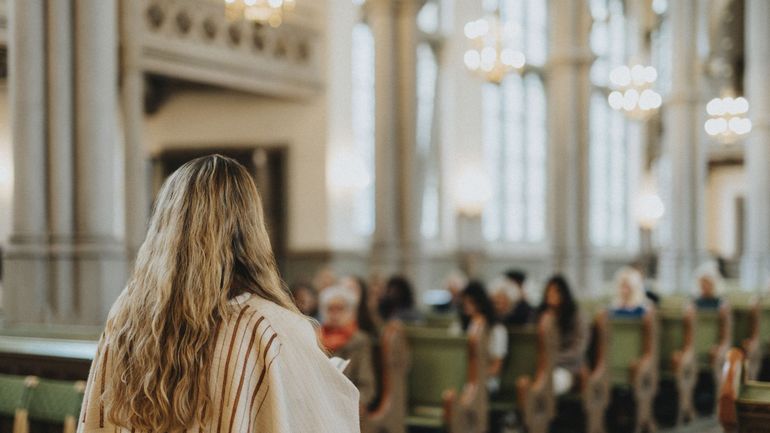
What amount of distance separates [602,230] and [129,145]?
43.3 ft

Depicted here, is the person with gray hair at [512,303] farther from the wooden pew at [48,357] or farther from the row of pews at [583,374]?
the wooden pew at [48,357]

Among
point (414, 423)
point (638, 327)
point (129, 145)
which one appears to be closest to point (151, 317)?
point (414, 423)

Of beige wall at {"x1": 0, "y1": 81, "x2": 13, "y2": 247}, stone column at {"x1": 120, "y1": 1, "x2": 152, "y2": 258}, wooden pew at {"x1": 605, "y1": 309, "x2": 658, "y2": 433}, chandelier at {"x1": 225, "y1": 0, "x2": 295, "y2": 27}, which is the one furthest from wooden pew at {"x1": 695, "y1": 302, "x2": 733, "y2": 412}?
beige wall at {"x1": 0, "y1": 81, "x2": 13, "y2": 247}

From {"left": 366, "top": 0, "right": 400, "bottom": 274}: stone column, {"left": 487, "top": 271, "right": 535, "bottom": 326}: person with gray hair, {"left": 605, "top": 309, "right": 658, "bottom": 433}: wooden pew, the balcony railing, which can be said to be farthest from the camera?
{"left": 366, "top": 0, "right": 400, "bottom": 274}: stone column

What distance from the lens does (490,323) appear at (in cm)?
759

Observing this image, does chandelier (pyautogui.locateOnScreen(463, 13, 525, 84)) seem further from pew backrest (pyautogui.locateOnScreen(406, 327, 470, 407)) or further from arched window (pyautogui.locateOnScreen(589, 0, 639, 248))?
arched window (pyautogui.locateOnScreen(589, 0, 639, 248))

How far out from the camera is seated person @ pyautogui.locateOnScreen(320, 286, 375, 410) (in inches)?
221

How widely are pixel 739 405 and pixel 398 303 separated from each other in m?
6.10

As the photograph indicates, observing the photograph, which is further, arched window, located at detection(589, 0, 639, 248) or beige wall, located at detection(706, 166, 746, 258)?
beige wall, located at detection(706, 166, 746, 258)

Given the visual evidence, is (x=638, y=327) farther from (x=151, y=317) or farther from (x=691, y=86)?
(x=691, y=86)

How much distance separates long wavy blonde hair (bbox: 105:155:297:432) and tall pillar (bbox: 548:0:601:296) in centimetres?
1480

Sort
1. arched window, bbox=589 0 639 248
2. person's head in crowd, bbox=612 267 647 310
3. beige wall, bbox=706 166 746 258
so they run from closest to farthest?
person's head in crowd, bbox=612 267 647 310, arched window, bbox=589 0 639 248, beige wall, bbox=706 166 746 258

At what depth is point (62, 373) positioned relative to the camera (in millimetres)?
4617

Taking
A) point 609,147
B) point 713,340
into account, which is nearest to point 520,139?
point 609,147
